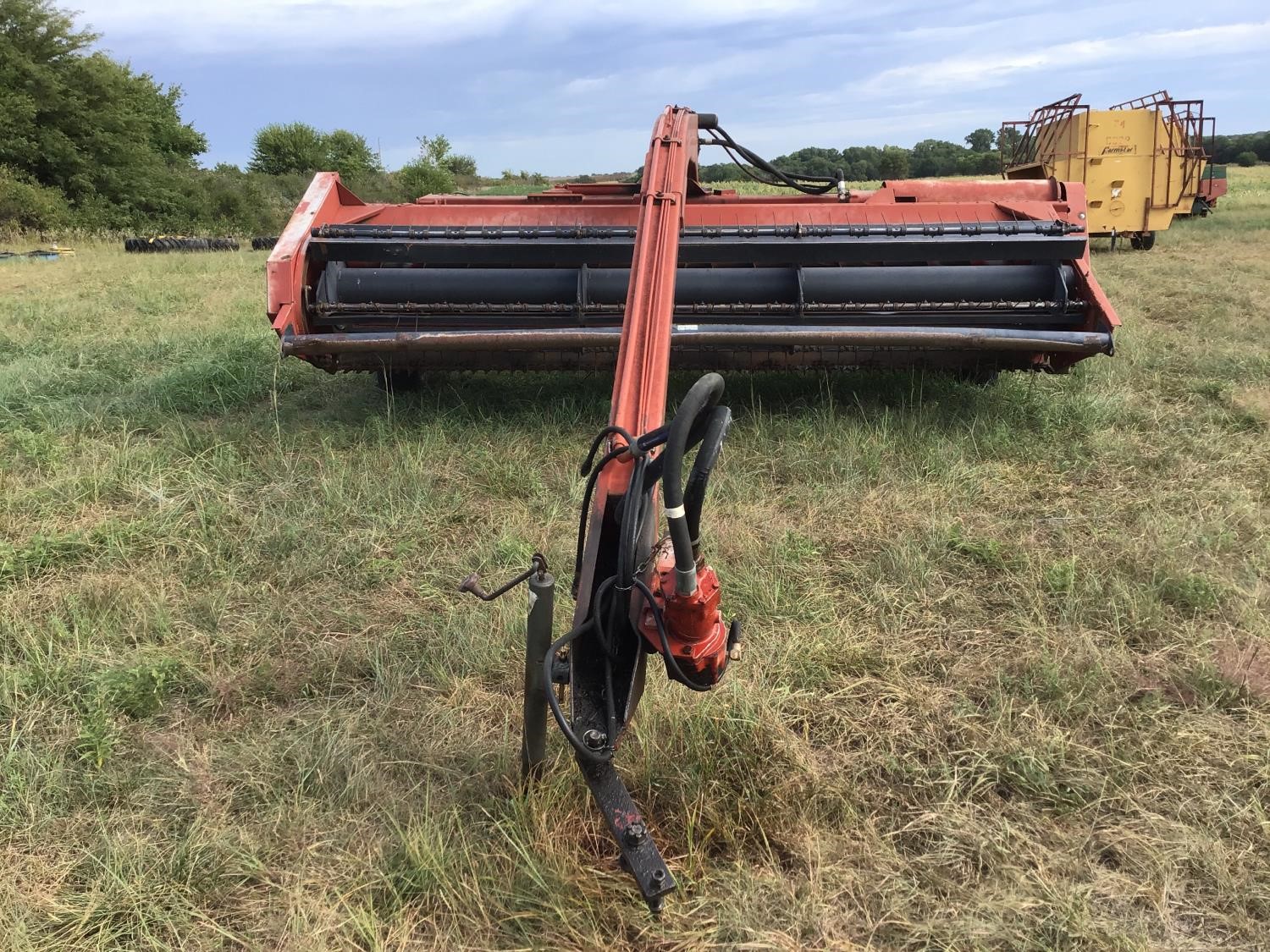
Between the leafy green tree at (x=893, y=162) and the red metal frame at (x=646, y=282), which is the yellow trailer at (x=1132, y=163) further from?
the leafy green tree at (x=893, y=162)

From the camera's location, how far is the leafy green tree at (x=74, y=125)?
26.8 m

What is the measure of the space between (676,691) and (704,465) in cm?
95

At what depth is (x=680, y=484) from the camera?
156 centimetres

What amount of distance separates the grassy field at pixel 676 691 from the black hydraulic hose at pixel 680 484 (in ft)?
2.25

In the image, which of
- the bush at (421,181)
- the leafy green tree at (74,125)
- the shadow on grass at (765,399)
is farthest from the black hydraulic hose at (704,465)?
the bush at (421,181)

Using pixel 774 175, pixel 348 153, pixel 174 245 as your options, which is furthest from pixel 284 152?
pixel 774 175

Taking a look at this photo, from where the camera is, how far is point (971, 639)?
107 inches

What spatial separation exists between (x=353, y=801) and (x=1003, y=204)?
4.39 meters

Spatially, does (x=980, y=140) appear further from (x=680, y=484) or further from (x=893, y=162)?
(x=680, y=484)

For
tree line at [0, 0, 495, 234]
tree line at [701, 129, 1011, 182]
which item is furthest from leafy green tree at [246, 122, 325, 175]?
tree line at [701, 129, 1011, 182]

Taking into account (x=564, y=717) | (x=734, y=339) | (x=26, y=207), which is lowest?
(x=564, y=717)

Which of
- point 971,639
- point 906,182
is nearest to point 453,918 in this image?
point 971,639

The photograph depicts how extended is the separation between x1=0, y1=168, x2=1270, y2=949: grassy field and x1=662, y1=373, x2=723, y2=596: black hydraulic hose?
0.69 m

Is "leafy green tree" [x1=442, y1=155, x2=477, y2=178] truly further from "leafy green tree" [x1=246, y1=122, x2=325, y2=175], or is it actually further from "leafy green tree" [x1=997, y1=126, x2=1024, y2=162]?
"leafy green tree" [x1=997, y1=126, x2=1024, y2=162]
